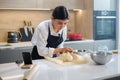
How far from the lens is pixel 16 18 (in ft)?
12.2

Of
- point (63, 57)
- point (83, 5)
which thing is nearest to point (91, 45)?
point (83, 5)

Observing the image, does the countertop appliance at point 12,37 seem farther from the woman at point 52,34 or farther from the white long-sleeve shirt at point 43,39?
the white long-sleeve shirt at point 43,39

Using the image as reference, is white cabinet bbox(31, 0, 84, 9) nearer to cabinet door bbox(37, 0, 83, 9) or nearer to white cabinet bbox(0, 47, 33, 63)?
cabinet door bbox(37, 0, 83, 9)

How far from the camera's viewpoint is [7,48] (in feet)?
9.92

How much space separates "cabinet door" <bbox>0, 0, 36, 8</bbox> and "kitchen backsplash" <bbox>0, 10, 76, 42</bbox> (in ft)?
1.06

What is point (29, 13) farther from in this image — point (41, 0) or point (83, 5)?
point (83, 5)

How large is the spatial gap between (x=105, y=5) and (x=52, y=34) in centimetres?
197

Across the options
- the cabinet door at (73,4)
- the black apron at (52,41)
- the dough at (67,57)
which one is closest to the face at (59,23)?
the black apron at (52,41)

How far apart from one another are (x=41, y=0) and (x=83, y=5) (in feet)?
3.05

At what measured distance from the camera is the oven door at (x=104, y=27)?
3.93m

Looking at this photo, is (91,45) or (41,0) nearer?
(41,0)

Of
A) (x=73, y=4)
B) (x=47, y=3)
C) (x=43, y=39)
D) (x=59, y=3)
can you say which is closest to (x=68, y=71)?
(x=43, y=39)

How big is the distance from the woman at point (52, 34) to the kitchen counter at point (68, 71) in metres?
0.22

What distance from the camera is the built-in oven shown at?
3.92m
